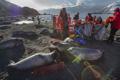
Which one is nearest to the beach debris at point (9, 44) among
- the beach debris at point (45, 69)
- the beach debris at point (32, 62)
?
the beach debris at point (32, 62)

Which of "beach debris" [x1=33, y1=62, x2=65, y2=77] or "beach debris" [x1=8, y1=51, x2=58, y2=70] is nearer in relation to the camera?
"beach debris" [x1=33, y1=62, x2=65, y2=77]

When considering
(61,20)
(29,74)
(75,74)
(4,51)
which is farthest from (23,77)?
(61,20)

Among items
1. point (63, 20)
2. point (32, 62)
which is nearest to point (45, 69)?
point (32, 62)

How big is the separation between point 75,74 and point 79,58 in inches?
32.7

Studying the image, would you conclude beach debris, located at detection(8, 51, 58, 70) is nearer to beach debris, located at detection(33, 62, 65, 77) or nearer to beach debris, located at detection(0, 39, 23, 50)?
beach debris, located at detection(33, 62, 65, 77)

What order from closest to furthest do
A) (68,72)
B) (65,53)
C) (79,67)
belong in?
1. (68,72)
2. (79,67)
3. (65,53)

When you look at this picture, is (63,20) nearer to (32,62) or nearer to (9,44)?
(32,62)

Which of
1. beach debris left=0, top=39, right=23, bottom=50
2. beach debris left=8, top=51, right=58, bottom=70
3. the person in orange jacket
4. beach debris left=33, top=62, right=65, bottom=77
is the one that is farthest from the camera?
the person in orange jacket

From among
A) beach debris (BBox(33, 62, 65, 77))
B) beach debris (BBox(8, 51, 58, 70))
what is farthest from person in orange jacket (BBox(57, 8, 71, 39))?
beach debris (BBox(33, 62, 65, 77))

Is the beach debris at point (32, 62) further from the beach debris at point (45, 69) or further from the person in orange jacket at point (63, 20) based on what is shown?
the person in orange jacket at point (63, 20)

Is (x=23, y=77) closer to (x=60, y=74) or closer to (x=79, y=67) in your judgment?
(x=60, y=74)

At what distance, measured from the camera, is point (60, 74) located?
306cm

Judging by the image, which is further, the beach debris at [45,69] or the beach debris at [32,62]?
the beach debris at [32,62]

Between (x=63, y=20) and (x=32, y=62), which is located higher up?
(x=63, y=20)
